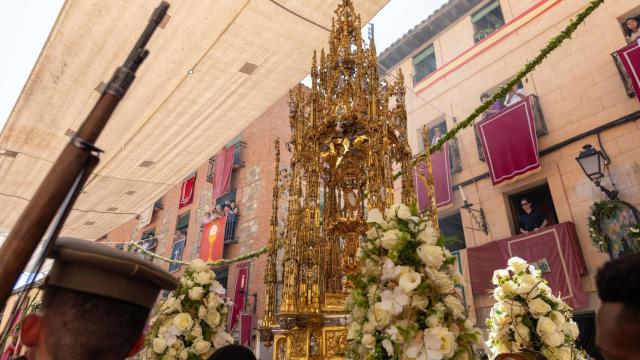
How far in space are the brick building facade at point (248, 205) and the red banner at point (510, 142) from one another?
9038 mm

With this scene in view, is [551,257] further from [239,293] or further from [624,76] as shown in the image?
[239,293]

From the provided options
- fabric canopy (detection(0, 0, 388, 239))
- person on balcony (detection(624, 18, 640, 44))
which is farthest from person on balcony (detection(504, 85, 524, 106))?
fabric canopy (detection(0, 0, 388, 239))

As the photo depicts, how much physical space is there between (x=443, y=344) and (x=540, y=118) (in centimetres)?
1004

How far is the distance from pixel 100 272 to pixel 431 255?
1.83 meters

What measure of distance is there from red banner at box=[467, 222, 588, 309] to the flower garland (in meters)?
4.06

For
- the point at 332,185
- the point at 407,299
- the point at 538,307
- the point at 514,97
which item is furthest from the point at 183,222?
the point at 407,299

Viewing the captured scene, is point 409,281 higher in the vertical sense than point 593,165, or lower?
lower

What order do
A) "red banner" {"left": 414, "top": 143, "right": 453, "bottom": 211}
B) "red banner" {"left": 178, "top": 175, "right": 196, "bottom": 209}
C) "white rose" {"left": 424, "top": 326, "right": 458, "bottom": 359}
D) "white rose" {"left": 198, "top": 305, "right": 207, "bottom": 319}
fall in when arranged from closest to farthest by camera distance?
"white rose" {"left": 424, "top": 326, "right": 458, "bottom": 359}, "white rose" {"left": 198, "top": 305, "right": 207, "bottom": 319}, "red banner" {"left": 414, "top": 143, "right": 453, "bottom": 211}, "red banner" {"left": 178, "top": 175, "right": 196, "bottom": 209}

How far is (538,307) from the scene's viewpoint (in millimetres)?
4020

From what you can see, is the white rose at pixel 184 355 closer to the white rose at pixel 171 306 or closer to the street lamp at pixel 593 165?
the white rose at pixel 171 306

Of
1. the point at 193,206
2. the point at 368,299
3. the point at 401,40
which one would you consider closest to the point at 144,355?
the point at 368,299

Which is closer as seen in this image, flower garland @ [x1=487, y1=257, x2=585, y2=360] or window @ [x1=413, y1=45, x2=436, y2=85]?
flower garland @ [x1=487, y1=257, x2=585, y2=360]

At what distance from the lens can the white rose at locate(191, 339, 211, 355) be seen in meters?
3.55

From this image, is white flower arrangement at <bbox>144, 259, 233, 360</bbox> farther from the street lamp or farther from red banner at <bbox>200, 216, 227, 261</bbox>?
red banner at <bbox>200, 216, 227, 261</bbox>
